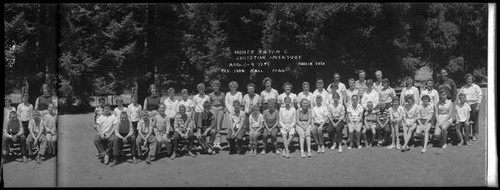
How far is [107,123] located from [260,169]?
2401 millimetres

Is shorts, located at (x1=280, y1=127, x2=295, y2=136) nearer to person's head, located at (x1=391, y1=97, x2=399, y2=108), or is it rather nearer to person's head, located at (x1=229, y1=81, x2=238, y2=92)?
person's head, located at (x1=229, y1=81, x2=238, y2=92)

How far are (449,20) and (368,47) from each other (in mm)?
1289

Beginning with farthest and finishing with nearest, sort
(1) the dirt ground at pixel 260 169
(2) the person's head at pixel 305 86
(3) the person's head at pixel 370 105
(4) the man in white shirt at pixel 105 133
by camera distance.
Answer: (3) the person's head at pixel 370 105 → (2) the person's head at pixel 305 86 → (4) the man in white shirt at pixel 105 133 → (1) the dirt ground at pixel 260 169

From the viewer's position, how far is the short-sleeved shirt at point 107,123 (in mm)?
10336

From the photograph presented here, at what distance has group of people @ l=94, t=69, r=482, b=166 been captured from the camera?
10359 mm

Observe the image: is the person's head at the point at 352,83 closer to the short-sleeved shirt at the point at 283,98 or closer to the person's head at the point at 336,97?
the person's head at the point at 336,97

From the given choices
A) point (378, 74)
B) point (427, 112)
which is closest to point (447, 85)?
point (427, 112)

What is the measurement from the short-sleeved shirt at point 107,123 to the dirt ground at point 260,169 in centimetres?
21

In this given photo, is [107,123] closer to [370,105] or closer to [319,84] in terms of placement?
[319,84]

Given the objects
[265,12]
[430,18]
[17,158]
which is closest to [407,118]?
[430,18]

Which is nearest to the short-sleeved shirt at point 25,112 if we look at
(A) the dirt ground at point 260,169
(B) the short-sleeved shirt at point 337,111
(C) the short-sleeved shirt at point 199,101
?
(A) the dirt ground at point 260,169

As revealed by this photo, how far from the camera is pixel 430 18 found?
10312mm

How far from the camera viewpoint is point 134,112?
34.1 feet

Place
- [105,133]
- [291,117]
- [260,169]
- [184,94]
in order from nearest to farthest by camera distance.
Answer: [260,169], [105,133], [291,117], [184,94]
